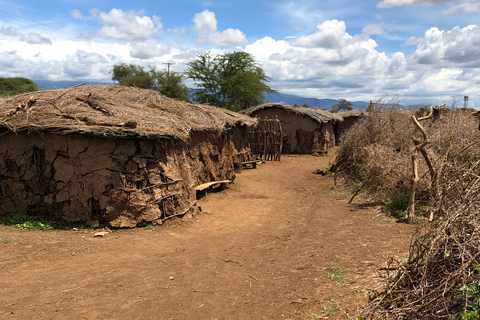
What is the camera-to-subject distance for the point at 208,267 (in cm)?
550

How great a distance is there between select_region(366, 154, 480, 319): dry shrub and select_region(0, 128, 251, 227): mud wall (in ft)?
16.7

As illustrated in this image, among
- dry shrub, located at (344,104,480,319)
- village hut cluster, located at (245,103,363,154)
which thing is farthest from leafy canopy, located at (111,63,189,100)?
dry shrub, located at (344,104,480,319)

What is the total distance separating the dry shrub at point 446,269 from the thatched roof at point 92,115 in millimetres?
5435

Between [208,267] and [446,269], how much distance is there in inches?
135

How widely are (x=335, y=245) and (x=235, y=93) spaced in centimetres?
Result: 2447

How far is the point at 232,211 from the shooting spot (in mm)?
9125

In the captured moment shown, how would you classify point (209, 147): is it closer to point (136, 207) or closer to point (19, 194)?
point (136, 207)

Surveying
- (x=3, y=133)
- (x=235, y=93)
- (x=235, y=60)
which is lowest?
(x=3, y=133)

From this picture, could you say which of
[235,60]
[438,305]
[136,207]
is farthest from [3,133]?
[235,60]

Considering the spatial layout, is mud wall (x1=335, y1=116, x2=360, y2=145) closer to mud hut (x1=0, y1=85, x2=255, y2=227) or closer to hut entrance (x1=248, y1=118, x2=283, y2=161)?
hut entrance (x1=248, y1=118, x2=283, y2=161)

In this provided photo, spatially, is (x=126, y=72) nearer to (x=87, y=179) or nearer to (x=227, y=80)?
(x=227, y=80)

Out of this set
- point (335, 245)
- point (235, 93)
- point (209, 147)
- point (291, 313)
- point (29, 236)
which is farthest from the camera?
point (235, 93)

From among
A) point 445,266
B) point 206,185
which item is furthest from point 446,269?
point 206,185

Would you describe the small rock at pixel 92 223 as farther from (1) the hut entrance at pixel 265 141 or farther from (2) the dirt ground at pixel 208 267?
(1) the hut entrance at pixel 265 141
